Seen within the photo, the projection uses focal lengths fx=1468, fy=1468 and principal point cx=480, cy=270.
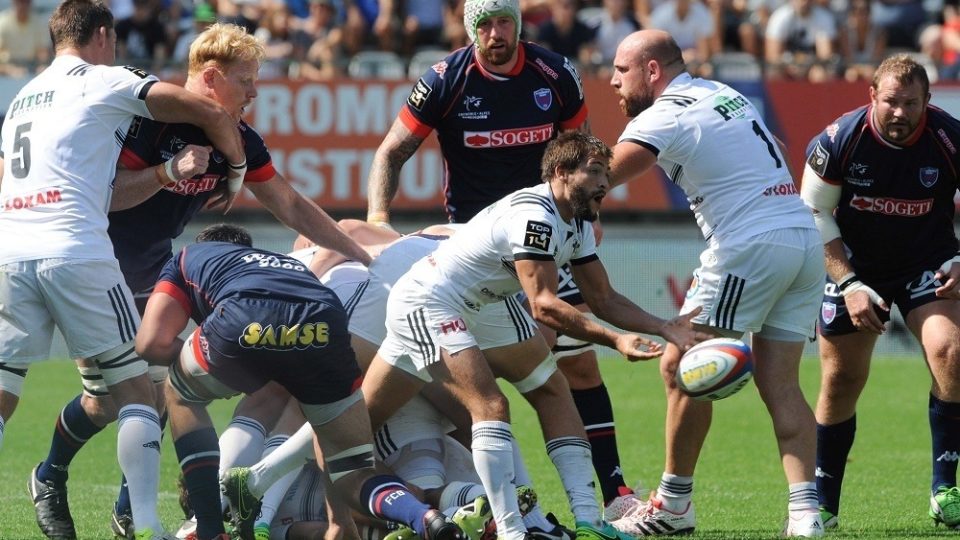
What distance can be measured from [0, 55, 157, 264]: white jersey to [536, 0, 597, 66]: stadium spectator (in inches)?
422

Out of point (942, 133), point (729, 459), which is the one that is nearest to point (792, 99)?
point (729, 459)

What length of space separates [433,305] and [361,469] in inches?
30.9

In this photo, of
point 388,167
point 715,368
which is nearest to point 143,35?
point 388,167

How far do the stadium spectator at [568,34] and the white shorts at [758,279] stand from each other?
994 centimetres

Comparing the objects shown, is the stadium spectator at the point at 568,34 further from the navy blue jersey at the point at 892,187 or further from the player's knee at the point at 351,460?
the player's knee at the point at 351,460

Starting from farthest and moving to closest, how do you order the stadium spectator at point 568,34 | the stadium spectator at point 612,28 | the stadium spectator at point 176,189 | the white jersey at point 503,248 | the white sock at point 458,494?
the stadium spectator at point 612,28 < the stadium spectator at point 568,34 < the stadium spectator at point 176,189 < the white sock at point 458,494 < the white jersey at point 503,248

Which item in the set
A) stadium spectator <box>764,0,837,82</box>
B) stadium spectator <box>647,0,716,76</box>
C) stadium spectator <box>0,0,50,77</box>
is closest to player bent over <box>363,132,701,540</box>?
stadium spectator <box>0,0,50,77</box>

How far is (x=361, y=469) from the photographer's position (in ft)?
21.1

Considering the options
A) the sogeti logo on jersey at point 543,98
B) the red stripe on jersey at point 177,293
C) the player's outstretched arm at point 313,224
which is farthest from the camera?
the sogeti logo on jersey at point 543,98

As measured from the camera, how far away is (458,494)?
21.9ft

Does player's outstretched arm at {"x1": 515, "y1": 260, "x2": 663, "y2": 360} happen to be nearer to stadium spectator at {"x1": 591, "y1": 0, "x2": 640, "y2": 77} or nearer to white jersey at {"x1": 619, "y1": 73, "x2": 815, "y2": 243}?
white jersey at {"x1": 619, "y1": 73, "x2": 815, "y2": 243}

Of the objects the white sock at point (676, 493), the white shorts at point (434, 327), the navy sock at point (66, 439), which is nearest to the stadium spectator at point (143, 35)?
the navy sock at point (66, 439)

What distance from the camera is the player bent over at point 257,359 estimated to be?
6062 millimetres

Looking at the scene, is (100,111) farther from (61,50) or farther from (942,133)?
(942,133)
